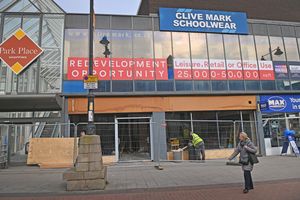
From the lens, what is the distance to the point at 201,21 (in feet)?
60.2

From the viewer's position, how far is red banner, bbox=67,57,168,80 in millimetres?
16266

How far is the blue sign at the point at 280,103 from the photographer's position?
1791cm

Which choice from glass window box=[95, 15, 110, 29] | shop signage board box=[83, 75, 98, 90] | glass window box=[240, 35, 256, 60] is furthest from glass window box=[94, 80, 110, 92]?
glass window box=[240, 35, 256, 60]

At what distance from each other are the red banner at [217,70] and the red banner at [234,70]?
0.99 feet

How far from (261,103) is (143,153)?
27.2 ft

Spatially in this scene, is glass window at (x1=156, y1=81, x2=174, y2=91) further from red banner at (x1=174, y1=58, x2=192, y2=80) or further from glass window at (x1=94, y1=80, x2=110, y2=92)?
glass window at (x1=94, y1=80, x2=110, y2=92)

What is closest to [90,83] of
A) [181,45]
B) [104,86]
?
[104,86]

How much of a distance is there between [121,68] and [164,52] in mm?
2889

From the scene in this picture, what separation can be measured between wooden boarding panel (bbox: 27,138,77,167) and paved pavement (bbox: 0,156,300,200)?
89cm

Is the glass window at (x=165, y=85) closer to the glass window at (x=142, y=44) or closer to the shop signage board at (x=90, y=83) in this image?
the glass window at (x=142, y=44)

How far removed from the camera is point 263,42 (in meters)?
19.1

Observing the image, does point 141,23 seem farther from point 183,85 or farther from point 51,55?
point 51,55

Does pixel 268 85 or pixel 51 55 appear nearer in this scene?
pixel 51 55

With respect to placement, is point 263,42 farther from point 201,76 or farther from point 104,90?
point 104,90
